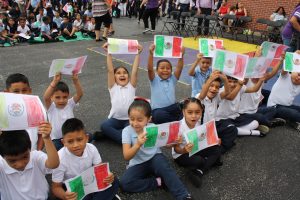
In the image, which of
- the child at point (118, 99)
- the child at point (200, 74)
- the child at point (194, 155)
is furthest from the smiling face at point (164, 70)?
the child at point (194, 155)

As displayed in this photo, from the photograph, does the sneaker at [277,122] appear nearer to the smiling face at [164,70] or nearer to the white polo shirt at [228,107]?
the white polo shirt at [228,107]

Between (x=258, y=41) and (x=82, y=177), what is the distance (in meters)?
9.03

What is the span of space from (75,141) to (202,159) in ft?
4.46

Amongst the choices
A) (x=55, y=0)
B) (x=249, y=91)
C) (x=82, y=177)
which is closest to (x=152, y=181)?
(x=82, y=177)

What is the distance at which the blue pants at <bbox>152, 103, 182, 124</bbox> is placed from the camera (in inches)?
150

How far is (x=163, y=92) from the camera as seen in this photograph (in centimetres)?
389

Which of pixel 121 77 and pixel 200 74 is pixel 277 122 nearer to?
pixel 200 74

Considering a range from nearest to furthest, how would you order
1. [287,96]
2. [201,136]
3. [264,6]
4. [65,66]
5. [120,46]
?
1. [201,136]
2. [65,66]
3. [120,46]
4. [287,96]
5. [264,6]

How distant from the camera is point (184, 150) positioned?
9.23 ft

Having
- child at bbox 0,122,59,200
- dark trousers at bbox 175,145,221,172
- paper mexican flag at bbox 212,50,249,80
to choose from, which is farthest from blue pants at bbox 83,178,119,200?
paper mexican flag at bbox 212,50,249,80

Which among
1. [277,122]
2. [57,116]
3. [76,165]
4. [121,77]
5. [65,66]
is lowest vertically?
[277,122]

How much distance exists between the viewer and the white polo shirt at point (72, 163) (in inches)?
92.7

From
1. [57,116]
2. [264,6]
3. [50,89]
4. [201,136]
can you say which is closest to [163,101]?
[201,136]

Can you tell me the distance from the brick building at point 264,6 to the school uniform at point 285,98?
23.4 feet
